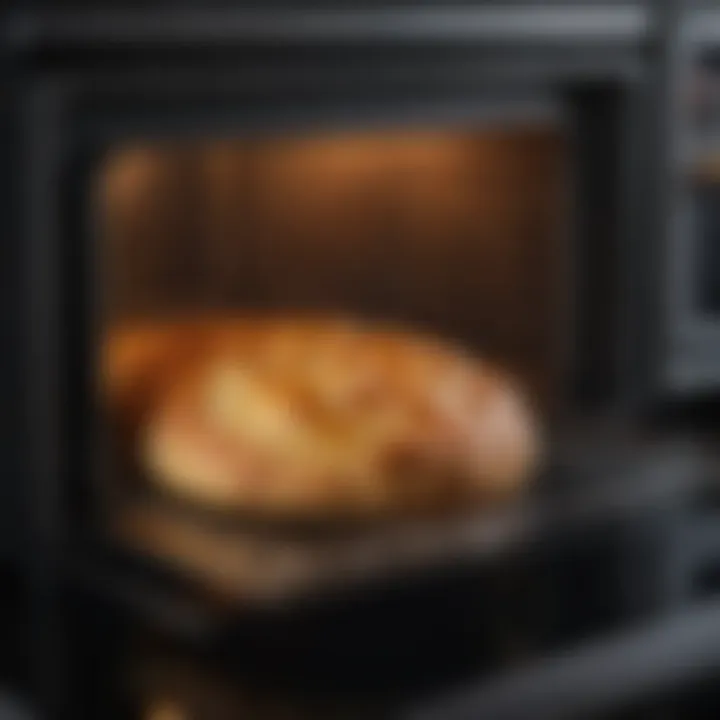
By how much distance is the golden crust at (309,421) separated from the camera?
1.22 meters

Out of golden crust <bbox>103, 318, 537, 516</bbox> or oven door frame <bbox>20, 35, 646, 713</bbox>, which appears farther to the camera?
golden crust <bbox>103, 318, 537, 516</bbox>

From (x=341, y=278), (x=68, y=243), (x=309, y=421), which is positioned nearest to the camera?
(x=68, y=243)

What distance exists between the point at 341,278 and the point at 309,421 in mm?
177

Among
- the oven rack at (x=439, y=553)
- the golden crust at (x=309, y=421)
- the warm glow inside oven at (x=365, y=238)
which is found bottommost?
the oven rack at (x=439, y=553)

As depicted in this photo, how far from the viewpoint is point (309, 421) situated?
1.24 meters

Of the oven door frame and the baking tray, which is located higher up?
the oven door frame

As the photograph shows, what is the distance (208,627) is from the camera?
106cm

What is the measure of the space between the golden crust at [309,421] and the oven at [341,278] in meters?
0.02

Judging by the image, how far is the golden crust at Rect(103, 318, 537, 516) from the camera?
122cm

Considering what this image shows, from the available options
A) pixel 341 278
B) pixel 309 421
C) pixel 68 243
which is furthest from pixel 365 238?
pixel 68 243

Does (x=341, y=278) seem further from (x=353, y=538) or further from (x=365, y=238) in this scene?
(x=353, y=538)

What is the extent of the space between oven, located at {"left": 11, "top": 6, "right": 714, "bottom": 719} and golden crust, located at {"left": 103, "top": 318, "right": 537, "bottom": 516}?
0.07 ft

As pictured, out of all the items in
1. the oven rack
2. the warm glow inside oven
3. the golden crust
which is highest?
the warm glow inside oven

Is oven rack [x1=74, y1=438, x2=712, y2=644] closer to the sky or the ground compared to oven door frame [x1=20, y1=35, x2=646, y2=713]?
closer to the ground
